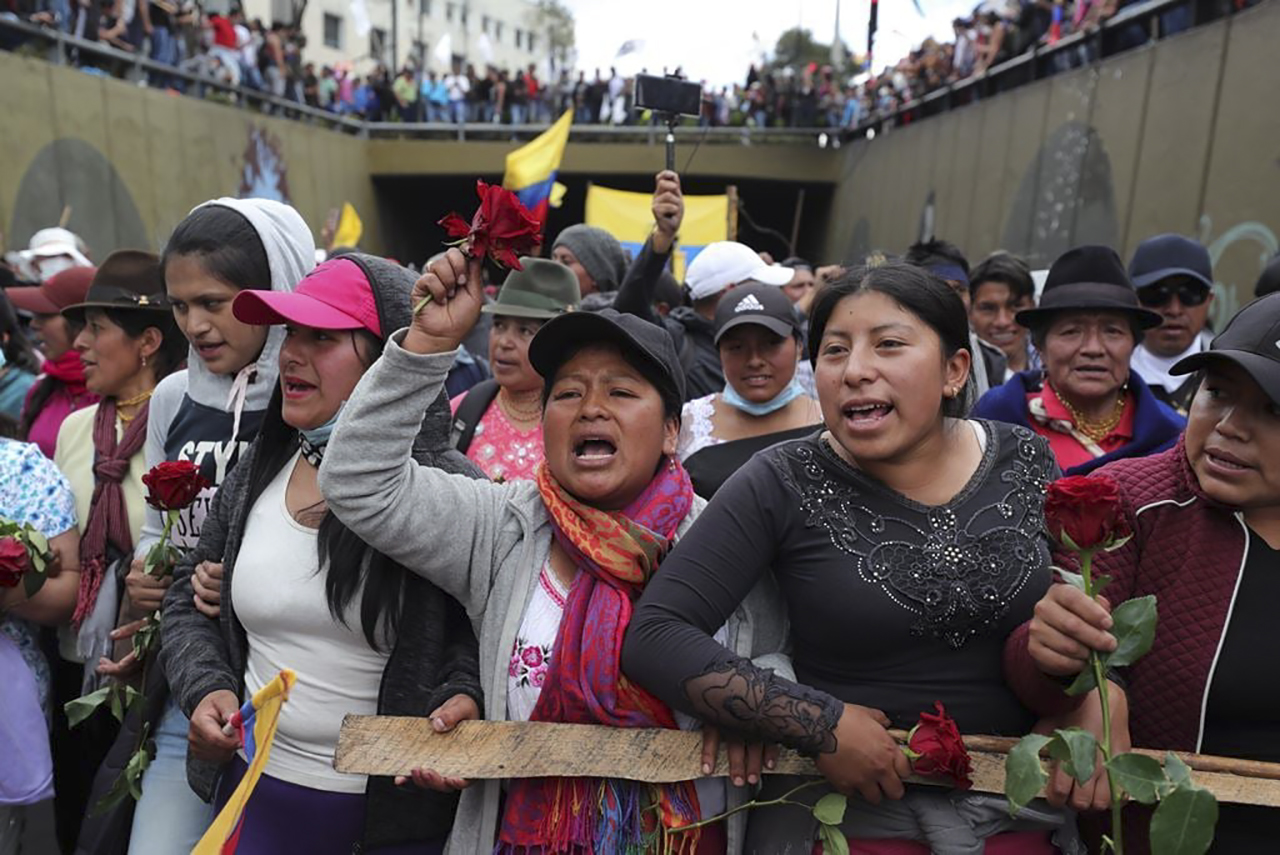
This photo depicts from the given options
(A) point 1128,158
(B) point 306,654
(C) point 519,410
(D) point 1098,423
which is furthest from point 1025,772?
(A) point 1128,158

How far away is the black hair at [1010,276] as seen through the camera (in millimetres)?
5605

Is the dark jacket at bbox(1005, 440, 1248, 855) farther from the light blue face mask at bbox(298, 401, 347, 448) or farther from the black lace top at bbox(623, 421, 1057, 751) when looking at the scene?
the light blue face mask at bbox(298, 401, 347, 448)

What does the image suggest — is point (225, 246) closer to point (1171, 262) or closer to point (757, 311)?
point (757, 311)

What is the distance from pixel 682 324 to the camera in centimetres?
535

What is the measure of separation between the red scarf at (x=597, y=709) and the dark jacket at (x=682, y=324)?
2.08 meters

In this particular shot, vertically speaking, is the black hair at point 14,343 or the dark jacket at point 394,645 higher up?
the black hair at point 14,343

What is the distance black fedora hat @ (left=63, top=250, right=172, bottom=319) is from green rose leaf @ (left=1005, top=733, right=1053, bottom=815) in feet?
9.92

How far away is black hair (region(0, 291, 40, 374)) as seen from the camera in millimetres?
4379

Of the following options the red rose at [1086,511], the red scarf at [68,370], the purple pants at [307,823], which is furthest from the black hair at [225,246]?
the red rose at [1086,511]

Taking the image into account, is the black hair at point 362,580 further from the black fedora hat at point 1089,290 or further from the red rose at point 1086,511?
the black fedora hat at point 1089,290

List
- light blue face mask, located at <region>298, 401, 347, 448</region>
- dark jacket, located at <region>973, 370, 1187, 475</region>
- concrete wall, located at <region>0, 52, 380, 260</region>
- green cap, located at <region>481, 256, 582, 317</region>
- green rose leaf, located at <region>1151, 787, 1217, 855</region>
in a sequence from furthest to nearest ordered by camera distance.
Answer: concrete wall, located at <region>0, 52, 380, 260</region>, green cap, located at <region>481, 256, 582, 317</region>, dark jacket, located at <region>973, 370, 1187, 475</region>, light blue face mask, located at <region>298, 401, 347, 448</region>, green rose leaf, located at <region>1151, 787, 1217, 855</region>

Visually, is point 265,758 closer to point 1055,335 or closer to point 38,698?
point 38,698

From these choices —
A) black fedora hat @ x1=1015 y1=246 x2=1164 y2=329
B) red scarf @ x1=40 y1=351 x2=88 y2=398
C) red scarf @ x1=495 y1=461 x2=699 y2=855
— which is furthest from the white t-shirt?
black fedora hat @ x1=1015 y1=246 x2=1164 y2=329

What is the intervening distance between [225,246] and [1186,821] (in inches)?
100
